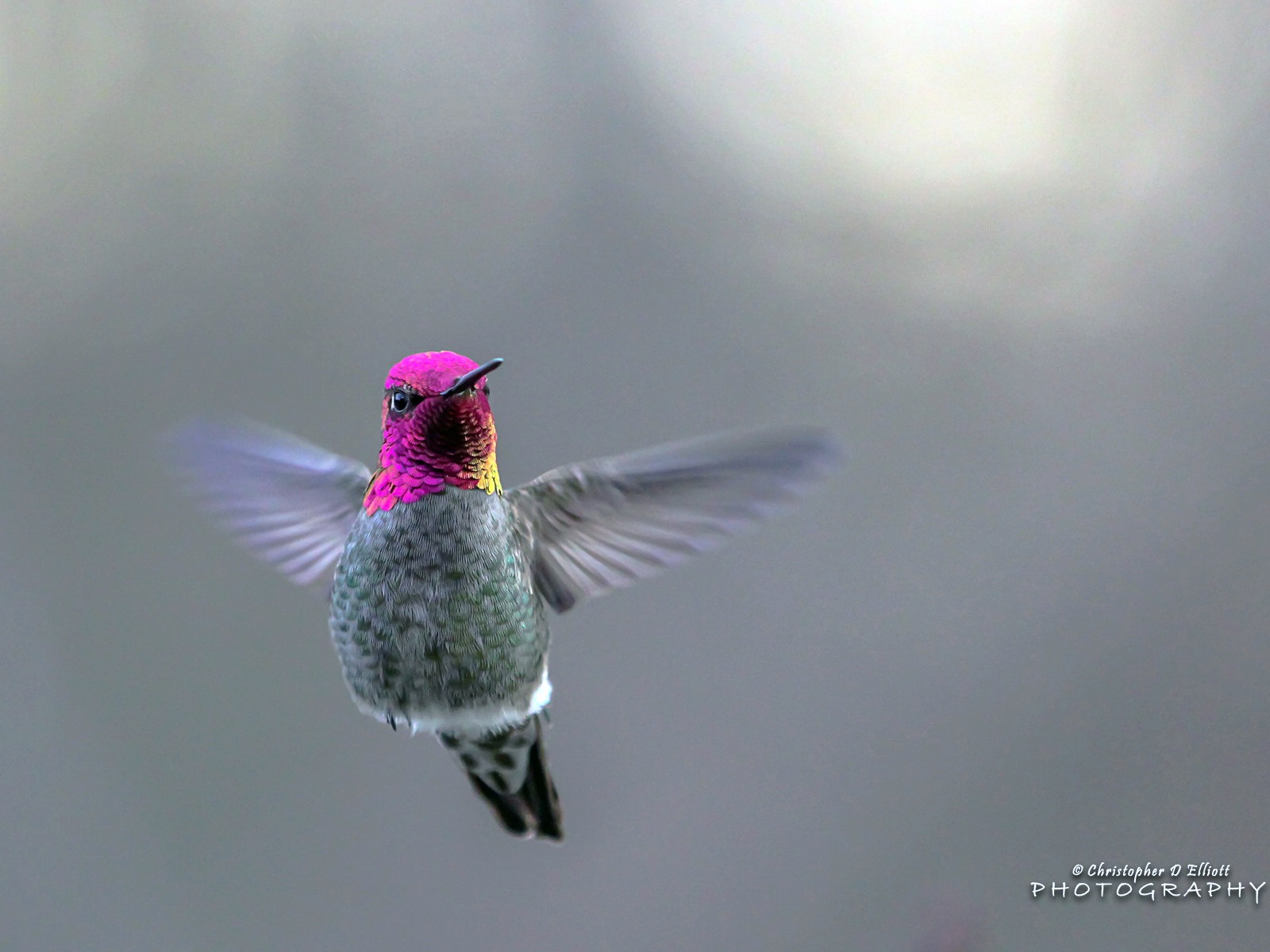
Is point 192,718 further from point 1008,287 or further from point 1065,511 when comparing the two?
point 1008,287

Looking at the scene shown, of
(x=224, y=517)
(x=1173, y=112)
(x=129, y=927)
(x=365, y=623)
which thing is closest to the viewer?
(x=365, y=623)

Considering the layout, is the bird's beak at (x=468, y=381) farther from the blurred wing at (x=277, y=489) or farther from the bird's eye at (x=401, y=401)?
the blurred wing at (x=277, y=489)

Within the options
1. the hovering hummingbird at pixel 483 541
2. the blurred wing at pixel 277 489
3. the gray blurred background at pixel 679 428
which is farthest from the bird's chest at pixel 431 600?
the gray blurred background at pixel 679 428

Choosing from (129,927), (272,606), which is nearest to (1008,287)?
(272,606)

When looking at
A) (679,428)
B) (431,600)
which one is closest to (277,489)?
(431,600)

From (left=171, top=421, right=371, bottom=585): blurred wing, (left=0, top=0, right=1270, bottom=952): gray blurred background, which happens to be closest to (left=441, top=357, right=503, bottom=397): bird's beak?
(left=171, top=421, right=371, bottom=585): blurred wing

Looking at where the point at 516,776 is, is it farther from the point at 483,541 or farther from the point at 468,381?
the point at 468,381

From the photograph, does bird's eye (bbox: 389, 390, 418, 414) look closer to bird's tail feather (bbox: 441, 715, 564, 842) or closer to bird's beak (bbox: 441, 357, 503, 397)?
bird's beak (bbox: 441, 357, 503, 397)
